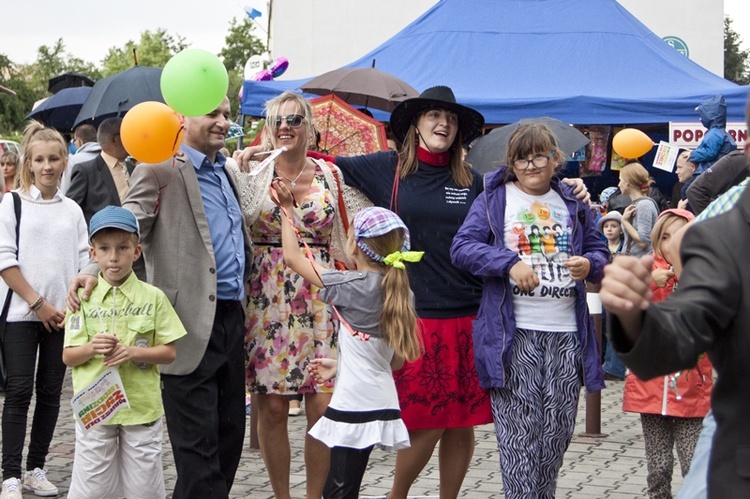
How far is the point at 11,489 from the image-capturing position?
249 inches

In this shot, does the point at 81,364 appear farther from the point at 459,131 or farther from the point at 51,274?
the point at 459,131

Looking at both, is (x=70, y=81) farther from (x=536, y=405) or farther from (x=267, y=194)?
(x=536, y=405)

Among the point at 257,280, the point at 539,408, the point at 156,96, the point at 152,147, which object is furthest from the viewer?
the point at 156,96

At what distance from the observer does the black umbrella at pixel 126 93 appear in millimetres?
8469

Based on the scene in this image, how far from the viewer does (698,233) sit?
2.42m

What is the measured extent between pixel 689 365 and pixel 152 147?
311 centimetres

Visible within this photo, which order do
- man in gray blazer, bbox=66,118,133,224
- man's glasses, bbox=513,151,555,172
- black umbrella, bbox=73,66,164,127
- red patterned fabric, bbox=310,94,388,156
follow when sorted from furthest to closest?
red patterned fabric, bbox=310,94,388,156, black umbrella, bbox=73,66,164,127, man in gray blazer, bbox=66,118,133,224, man's glasses, bbox=513,151,555,172

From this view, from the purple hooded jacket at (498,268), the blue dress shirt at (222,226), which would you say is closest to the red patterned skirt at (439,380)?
the purple hooded jacket at (498,268)

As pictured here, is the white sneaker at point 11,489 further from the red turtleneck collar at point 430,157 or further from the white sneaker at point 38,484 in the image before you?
the red turtleneck collar at point 430,157

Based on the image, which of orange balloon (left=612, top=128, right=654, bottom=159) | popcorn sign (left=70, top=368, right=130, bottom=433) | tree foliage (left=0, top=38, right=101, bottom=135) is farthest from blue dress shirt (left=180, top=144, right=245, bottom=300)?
tree foliage (left=0, top=38, right=101, bottom=135)

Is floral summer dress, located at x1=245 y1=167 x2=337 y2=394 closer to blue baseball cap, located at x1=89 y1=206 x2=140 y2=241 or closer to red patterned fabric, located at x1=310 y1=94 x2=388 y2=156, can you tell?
blue baseball cap, located at x1=89 y1=206 x2=140 y2=241

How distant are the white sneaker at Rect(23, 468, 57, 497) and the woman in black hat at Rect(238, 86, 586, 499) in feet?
7.10

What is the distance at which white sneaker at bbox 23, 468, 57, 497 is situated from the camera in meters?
6.55

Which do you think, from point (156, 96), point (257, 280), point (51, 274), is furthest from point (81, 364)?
point (156, 96)
